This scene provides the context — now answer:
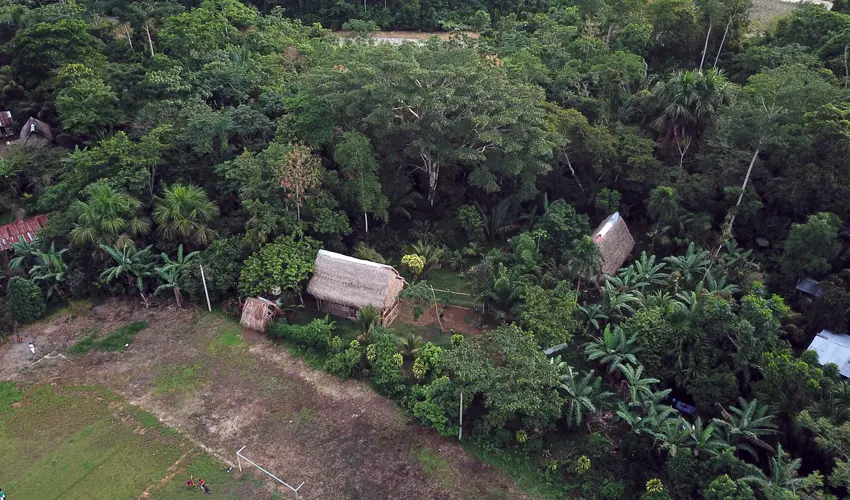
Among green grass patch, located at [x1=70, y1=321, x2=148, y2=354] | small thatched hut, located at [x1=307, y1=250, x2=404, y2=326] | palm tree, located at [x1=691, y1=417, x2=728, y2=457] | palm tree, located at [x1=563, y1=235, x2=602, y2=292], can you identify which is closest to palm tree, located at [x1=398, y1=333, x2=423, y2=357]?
Answer: small thatched hut, located at [x1=307, y1=250, x2=404, y2=326]

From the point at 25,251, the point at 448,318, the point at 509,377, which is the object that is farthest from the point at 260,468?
the point at 25,251

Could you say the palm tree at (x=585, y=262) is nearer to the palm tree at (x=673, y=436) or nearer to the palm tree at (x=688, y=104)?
the palm tree at (x=673, y=436)

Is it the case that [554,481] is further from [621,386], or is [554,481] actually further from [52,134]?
[52,134]

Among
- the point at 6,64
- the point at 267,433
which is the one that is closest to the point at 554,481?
the point at 267,433

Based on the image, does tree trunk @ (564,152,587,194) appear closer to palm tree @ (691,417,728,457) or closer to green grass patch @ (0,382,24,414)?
palm tree @ (691,417,728,457)

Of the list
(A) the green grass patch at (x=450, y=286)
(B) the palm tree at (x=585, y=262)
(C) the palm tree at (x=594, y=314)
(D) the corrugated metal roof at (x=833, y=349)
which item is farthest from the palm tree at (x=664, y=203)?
(A) the green grass patch at (x=450, y=286)

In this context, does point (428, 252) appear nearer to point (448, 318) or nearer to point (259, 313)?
point (448, 318)
